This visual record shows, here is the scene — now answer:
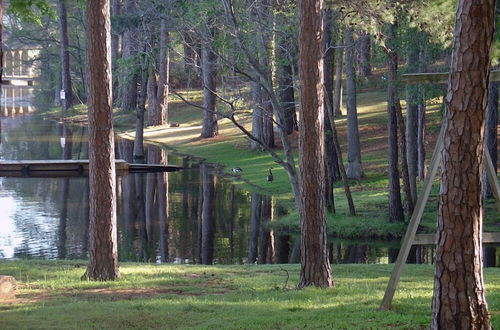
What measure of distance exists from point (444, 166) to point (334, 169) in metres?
24.3

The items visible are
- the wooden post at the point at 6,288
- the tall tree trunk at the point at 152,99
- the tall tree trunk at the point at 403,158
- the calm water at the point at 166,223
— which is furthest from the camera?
the tall tree trunk at the point at 152,99

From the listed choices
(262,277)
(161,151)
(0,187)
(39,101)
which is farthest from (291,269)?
(39,101)

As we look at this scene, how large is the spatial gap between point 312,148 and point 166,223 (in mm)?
13505

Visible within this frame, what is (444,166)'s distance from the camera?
288 inches

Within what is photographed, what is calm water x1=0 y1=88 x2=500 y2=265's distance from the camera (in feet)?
67.2

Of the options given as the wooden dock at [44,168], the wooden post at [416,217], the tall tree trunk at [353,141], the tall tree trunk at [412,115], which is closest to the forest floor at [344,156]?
the tall tree trunk at [353,141]

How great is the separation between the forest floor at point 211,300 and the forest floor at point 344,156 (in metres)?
7.94

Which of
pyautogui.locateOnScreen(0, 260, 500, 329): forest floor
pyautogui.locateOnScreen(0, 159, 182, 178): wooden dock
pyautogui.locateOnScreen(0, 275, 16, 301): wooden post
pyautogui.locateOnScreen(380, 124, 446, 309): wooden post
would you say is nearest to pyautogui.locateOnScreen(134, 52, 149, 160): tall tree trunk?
pyautogui.locateOnScreen(0, 159, 182, 178): wooden dock

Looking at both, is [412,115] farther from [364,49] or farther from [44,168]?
[44,168]

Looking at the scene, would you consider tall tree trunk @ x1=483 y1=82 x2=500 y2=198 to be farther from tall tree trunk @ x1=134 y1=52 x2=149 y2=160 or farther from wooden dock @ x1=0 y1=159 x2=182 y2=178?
wooden dock @ x1=0 y1=159 x2=182 y2=178

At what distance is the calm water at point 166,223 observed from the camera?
20484 millimetres

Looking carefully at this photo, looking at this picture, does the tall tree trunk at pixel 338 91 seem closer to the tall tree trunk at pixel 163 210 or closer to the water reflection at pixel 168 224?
the water reflection at pixel 168 224

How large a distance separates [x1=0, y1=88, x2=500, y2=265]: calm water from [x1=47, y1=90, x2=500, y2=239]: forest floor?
984 mm

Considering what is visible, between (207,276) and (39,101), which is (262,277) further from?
(39,101)
